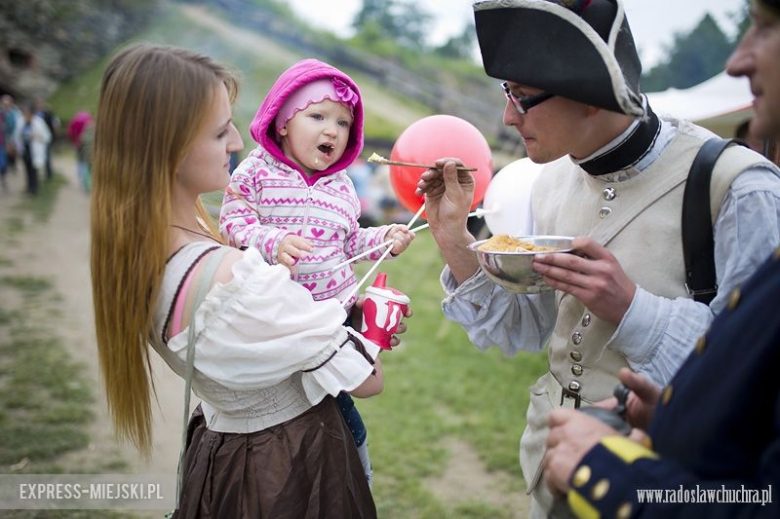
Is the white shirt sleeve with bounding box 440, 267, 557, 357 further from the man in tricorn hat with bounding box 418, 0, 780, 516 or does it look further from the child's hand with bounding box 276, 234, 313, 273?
the child's hand with bounding box 276, 234, 313, 273

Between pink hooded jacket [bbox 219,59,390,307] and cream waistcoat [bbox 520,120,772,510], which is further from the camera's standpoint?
pink hooded jacket [bbox 219,59,390,307]

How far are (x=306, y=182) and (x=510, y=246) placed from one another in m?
0.84

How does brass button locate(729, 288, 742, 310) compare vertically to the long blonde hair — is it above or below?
above

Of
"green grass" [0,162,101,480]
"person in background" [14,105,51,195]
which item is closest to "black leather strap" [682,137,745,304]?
"green grass" [0,162,101,480]

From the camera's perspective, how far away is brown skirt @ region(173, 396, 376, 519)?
5.83ft

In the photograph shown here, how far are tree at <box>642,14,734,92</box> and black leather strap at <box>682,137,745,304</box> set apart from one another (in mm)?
34492

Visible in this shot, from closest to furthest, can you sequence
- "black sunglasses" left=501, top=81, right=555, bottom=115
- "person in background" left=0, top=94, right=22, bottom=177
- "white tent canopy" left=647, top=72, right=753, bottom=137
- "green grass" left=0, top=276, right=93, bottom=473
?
"black sunglasses" left=501, top=81, right=555, bottom=115 → "green grass" left=0, top=276, right=93, bottom=473 → "white tent canopy" left=647, top=72, right=753, bottom=137 → "person in background" left=0, top=94, right=22, bottom=177

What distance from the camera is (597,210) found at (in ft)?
6.55

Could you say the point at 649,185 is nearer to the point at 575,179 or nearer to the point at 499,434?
the point at 575,179

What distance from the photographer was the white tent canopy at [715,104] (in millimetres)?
7258

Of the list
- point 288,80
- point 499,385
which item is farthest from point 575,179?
point 499,385

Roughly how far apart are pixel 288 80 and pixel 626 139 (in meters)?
1.25

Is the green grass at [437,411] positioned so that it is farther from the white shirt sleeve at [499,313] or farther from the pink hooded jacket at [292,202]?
the pink hooded jacket at [292,202]

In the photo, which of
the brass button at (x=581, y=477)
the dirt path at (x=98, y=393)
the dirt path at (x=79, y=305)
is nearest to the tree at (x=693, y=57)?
the dirt path at (x=79, y=305)
